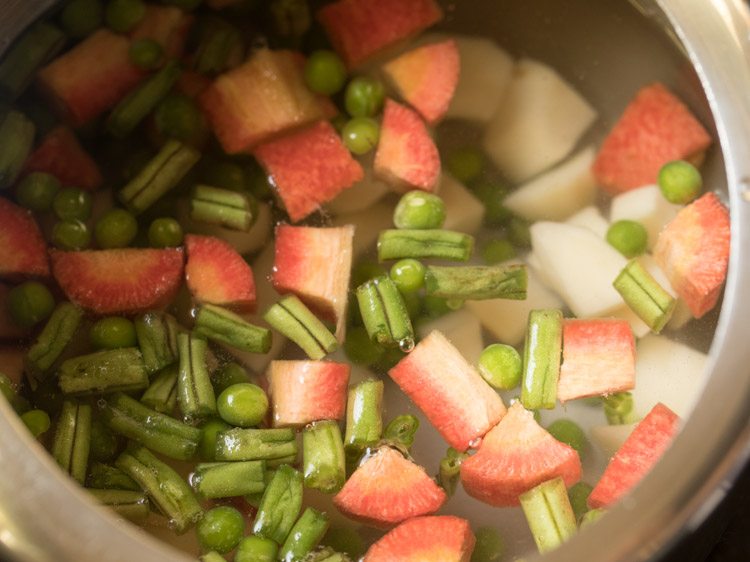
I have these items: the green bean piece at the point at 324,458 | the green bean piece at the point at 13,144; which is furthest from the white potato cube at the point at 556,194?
the green bean piece at the point at 13,144

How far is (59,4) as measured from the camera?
1.48 meters

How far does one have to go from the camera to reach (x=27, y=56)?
1.52 m

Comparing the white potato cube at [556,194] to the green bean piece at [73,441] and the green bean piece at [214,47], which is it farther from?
the green bean piece at [73,441]

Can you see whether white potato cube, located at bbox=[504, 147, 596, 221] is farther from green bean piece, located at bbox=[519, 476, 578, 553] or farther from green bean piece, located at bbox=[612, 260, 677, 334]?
green bean piece, located at bbox=[519, 476, 578, 553]

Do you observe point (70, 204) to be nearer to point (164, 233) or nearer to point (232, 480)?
point (164, 233)

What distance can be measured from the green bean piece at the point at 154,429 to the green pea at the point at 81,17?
689 millimetres

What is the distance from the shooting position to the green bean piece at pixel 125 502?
138 centimetres

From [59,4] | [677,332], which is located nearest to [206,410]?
[59,4]

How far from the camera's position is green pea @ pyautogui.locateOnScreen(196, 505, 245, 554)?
1.41 m

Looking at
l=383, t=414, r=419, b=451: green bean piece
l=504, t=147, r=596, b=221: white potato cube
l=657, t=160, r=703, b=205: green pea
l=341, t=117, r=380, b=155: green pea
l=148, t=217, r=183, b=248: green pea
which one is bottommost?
l=148, t=217, r=183, b=248: green pea

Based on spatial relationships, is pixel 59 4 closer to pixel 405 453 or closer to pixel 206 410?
pixel 206 410

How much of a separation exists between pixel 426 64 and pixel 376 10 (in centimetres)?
15

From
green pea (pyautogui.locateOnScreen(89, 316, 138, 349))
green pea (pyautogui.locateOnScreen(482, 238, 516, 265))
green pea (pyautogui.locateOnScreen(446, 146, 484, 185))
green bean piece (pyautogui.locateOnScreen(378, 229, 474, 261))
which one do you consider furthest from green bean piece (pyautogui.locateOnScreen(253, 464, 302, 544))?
green pea (pyautogui.locateOnScreen(446, 146, 484, 185))

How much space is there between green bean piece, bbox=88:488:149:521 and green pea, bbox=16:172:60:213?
21.7 inches
